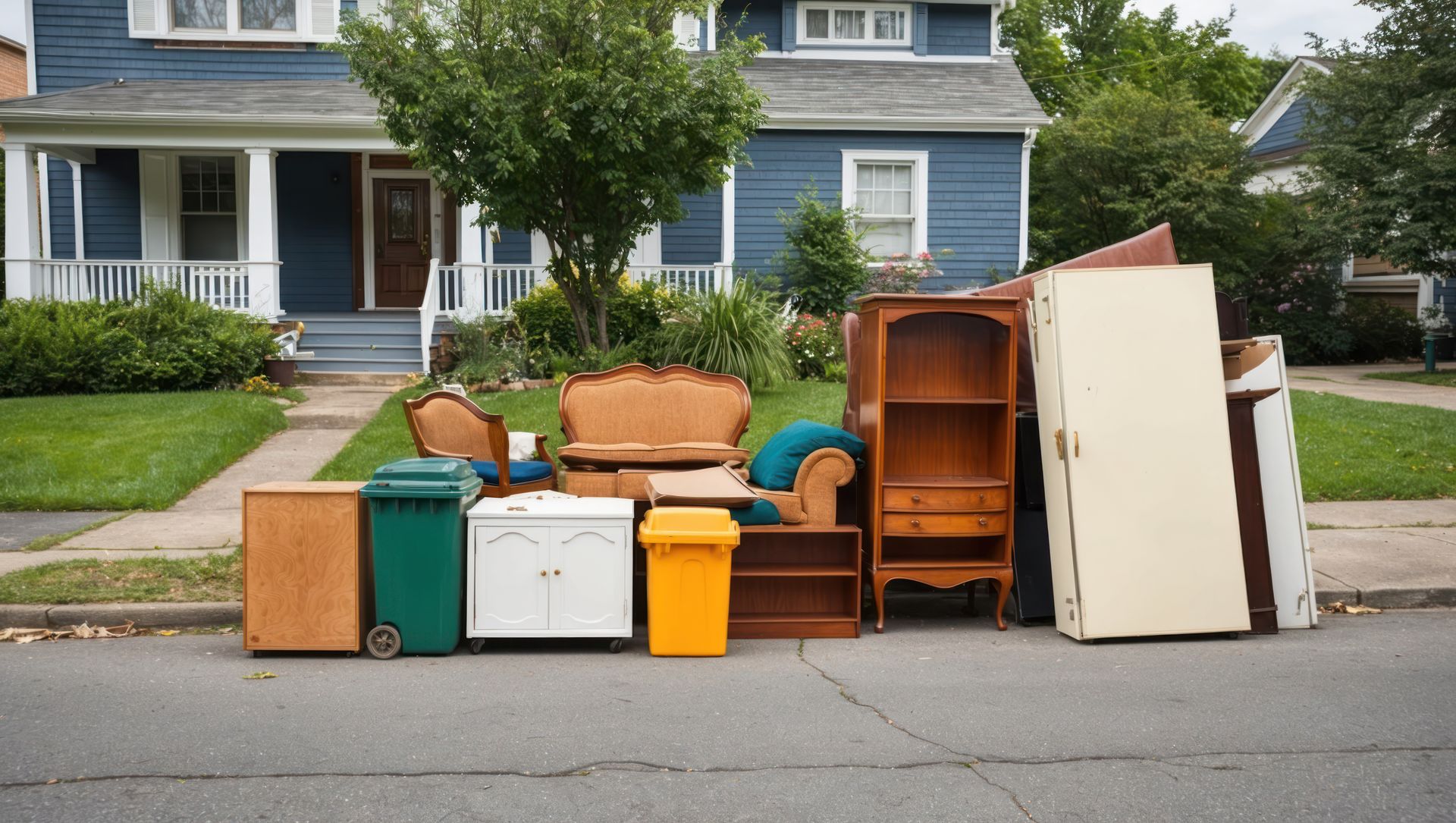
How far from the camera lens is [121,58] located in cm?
1889

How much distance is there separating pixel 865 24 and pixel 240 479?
14420 millimetres

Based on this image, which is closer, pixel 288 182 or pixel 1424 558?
pixel 1424 558

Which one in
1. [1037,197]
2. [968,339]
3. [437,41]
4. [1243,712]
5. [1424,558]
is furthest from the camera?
[1037,197]

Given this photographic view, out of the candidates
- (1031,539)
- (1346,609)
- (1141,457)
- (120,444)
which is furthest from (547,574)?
(120,444)

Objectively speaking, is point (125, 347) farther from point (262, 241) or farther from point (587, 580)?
point (587, 580)

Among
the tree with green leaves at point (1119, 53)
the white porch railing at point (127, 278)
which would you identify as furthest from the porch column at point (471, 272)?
the tree with green leaves at point (1119, 53)

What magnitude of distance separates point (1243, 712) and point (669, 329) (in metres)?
9.60

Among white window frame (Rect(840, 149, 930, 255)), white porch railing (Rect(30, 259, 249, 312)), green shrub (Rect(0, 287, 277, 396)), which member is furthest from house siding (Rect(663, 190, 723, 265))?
green shrub (Rect(0, 287, 277, 396))

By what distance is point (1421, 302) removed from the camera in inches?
896

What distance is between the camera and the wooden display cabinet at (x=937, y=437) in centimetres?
664

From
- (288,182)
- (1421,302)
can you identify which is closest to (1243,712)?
(288,182)

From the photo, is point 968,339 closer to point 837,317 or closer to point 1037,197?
point 837,317

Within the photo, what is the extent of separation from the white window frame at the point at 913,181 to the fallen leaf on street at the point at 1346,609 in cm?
1243

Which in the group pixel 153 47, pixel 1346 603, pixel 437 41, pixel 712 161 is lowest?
pixel 1346 603
